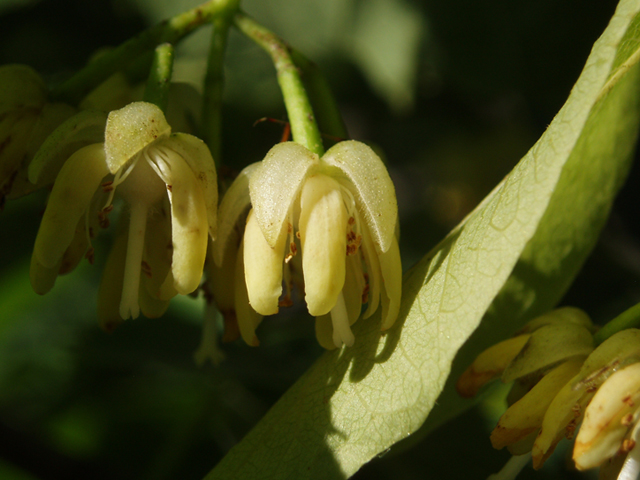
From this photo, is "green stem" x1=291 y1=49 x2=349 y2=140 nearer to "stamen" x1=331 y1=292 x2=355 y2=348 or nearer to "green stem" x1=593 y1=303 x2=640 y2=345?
"stamen" x1=331 y1=292 x2=355 y2=348

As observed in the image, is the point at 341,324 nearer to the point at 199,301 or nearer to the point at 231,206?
the point at 231,206

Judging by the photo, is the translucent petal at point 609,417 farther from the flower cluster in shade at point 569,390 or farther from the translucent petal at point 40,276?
the translucent petal at point 40,276

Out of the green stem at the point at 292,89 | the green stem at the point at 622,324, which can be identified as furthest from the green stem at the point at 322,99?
the green stem at the point at 622,324

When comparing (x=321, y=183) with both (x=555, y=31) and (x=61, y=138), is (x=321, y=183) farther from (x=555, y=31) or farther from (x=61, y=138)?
(x=555, y=31)

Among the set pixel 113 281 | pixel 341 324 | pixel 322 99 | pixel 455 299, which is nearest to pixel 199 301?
pixel 113 281

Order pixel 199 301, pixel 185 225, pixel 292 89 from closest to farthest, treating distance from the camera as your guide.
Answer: pixel 185 225 → pixel 292 89 → pixel 199 301

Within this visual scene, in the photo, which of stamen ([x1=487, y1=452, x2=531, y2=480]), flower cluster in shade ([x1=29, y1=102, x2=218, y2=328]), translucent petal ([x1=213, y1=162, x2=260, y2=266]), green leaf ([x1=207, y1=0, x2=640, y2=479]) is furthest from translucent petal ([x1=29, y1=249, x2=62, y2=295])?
stamen ([x1=487, y1=452, x2=531, y2=480])
